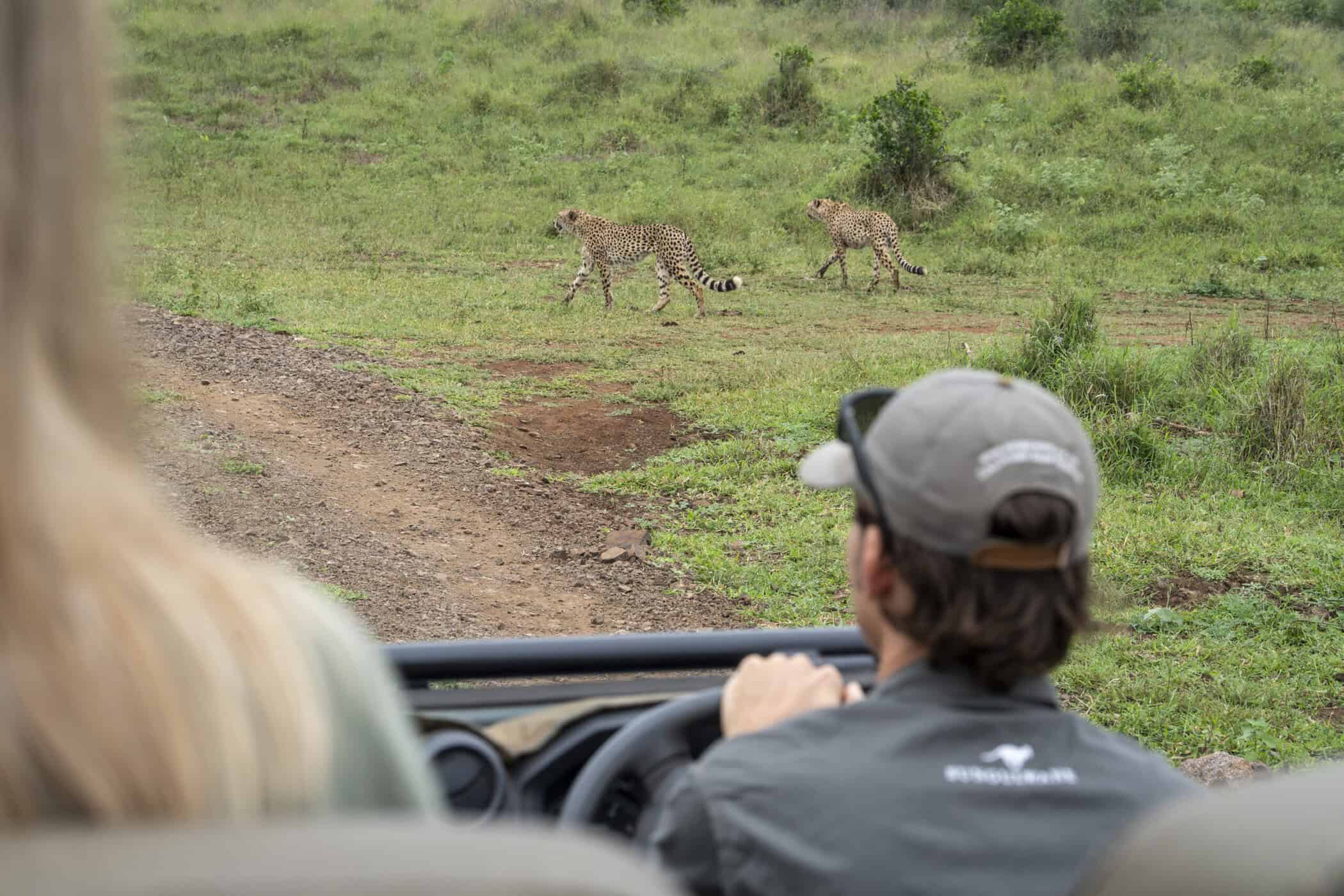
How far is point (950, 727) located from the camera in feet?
3.55

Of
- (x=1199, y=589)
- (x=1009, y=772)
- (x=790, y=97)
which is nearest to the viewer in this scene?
(x=1009, y=772)

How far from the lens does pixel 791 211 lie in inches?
538

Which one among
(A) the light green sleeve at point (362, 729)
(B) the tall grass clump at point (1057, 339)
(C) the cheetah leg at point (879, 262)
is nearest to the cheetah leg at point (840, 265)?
(C) the cheetah leg at point (879, 262)

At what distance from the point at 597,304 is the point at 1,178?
1015 centimetres

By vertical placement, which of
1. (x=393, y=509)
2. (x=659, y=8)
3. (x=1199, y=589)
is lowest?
(x=1199, y=589)

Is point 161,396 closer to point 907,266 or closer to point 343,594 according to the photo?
point 343,594

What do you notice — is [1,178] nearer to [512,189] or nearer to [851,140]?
[512,189]

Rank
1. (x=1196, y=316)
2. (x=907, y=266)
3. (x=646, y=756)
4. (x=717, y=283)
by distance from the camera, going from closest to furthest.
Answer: (x=646, y=756) < (x=1196, y=316) < (x=717, y=283) < (x=907, y=266)

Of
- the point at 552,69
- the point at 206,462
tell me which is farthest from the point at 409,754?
the point at 552,69

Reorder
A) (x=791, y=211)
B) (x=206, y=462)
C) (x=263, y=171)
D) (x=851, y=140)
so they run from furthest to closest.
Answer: (x=851, y=140) → (x=263, y=171) → (x=791, y=211) → (x=206, y=462)

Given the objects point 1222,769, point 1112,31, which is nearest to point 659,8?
point 1112,31

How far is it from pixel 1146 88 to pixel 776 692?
15957mm

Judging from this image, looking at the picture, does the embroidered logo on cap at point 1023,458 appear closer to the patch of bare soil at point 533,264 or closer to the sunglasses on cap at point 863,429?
the sunglasses on cap at point 863,429

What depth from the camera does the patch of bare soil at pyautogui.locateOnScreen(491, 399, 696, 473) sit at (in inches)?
227
